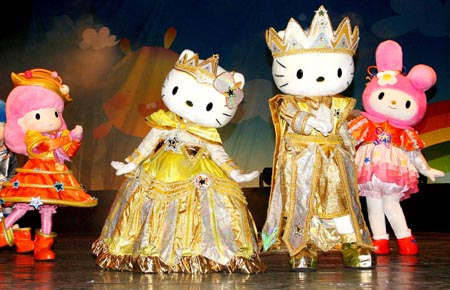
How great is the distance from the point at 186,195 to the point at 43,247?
126 centimetres

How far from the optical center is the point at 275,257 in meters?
5.63

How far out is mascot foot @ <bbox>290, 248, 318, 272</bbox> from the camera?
461 centimetres

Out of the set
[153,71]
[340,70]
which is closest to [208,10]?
[153,71]

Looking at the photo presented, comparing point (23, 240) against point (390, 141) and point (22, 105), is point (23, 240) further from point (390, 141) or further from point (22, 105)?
point (390, 141)

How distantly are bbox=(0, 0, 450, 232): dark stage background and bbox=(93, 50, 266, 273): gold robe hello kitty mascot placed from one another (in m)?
3.81

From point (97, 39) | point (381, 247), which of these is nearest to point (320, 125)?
point (381, 247)

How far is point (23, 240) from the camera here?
5.77 meters

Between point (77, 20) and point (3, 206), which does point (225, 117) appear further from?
point (77, 20)

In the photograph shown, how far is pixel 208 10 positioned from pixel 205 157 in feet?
14.0

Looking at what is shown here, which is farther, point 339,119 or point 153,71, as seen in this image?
point 153,71

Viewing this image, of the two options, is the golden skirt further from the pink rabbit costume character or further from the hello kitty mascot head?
A: the hello kitty mascot head

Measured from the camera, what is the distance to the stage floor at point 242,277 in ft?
13.3

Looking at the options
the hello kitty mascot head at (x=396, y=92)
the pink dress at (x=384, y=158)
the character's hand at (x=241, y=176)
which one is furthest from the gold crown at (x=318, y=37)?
the pink dress at (x=384, y=158)

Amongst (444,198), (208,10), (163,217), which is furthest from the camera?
(208,10)
